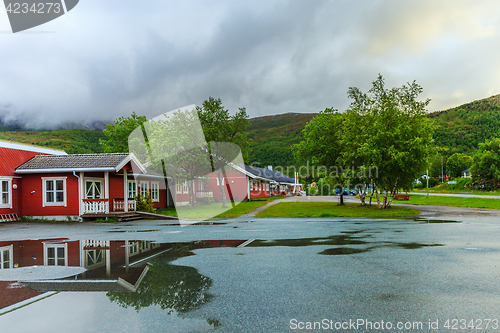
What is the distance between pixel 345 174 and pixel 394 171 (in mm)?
5652

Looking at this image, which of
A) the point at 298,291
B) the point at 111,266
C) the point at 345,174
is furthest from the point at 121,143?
the point at 298,291

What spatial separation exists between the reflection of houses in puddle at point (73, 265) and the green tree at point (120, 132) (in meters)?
40.1

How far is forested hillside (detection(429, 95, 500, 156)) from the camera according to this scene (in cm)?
13612

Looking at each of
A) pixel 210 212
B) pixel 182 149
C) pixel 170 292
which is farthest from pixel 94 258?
pixel 182 149

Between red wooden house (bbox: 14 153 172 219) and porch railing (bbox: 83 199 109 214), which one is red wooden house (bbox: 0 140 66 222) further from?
porch railing (bbox: 83 199 109 214)

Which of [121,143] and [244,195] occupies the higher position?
[121,143]

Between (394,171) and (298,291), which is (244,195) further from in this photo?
(298,291)

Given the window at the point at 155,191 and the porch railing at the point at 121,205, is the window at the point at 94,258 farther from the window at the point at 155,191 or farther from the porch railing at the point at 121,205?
the window at the point at 155,191

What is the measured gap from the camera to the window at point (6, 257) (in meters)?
8.13

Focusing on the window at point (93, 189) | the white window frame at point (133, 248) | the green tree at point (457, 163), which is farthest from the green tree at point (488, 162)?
the white window frame at point (133, 248)

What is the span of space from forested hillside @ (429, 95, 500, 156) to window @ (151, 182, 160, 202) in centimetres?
11253

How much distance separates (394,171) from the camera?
2569 cm

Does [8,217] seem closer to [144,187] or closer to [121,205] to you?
[121,205]

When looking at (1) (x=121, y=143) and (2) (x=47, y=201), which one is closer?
(2) (x=47, y=201)
